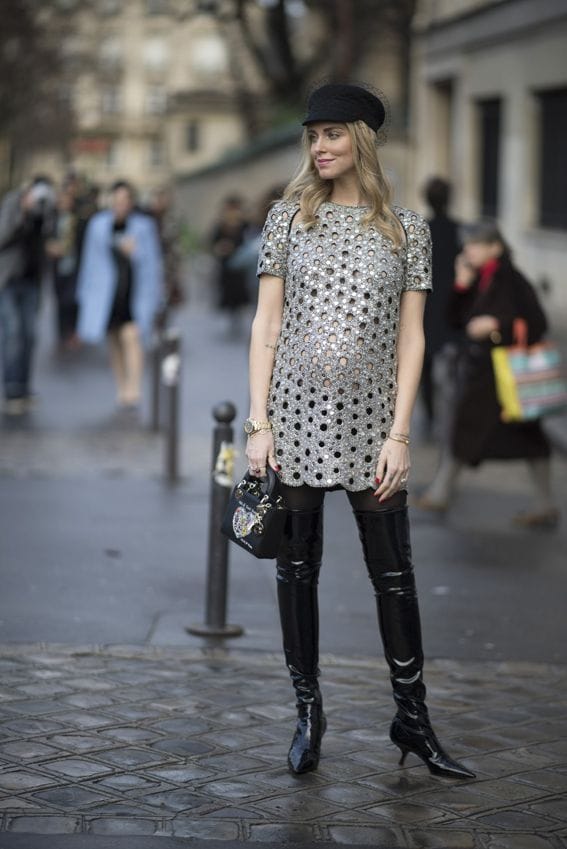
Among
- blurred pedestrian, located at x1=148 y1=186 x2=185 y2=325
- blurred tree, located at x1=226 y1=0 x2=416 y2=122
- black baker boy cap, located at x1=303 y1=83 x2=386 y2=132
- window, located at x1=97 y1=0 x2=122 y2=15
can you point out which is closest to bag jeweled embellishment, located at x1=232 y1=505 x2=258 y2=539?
black baker boy cap, located at x1=303 y1=83 x2=386 y2=132

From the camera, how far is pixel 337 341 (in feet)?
16.0

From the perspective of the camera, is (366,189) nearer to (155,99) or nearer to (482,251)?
(482,251)

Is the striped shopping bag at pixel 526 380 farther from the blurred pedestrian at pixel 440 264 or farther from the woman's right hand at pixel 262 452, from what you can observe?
the woman's right hand at pixel 262 452

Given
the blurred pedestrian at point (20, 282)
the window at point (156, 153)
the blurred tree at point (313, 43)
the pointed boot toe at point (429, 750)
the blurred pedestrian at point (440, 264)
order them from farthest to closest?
1. the window at point (156, 153)
2. the blurred tree at point (313, 43)
3. the blurred pedestrian at point (20, 282)
4. the blurred pedestrian at point (440, 264)
5. the pointed boot toe at point (429, 750)

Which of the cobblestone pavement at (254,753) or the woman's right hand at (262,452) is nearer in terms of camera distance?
the cobblestone pavement at (254,753)

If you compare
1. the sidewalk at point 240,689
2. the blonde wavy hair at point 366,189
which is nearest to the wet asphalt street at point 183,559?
the sidewalk at point 240,689

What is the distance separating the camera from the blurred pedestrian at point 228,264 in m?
26.4

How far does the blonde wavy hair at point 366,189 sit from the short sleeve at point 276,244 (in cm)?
7

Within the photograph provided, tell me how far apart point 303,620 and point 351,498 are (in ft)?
1.34

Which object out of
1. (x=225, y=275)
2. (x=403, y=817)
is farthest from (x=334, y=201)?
(x=225, y=275)

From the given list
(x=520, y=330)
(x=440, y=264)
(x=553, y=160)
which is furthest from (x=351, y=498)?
(x=553, y=160)

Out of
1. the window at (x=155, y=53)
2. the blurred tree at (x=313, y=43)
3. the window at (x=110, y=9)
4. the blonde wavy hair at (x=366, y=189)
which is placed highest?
the window at (x=155, y=53)

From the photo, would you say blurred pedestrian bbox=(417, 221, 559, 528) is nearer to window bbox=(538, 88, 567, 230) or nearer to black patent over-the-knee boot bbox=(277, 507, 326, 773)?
black patent over-the-knee boot bbox=(277, 507, 326, 773)

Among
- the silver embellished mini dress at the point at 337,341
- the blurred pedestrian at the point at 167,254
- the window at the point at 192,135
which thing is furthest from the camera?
the window at the point at 192,135
